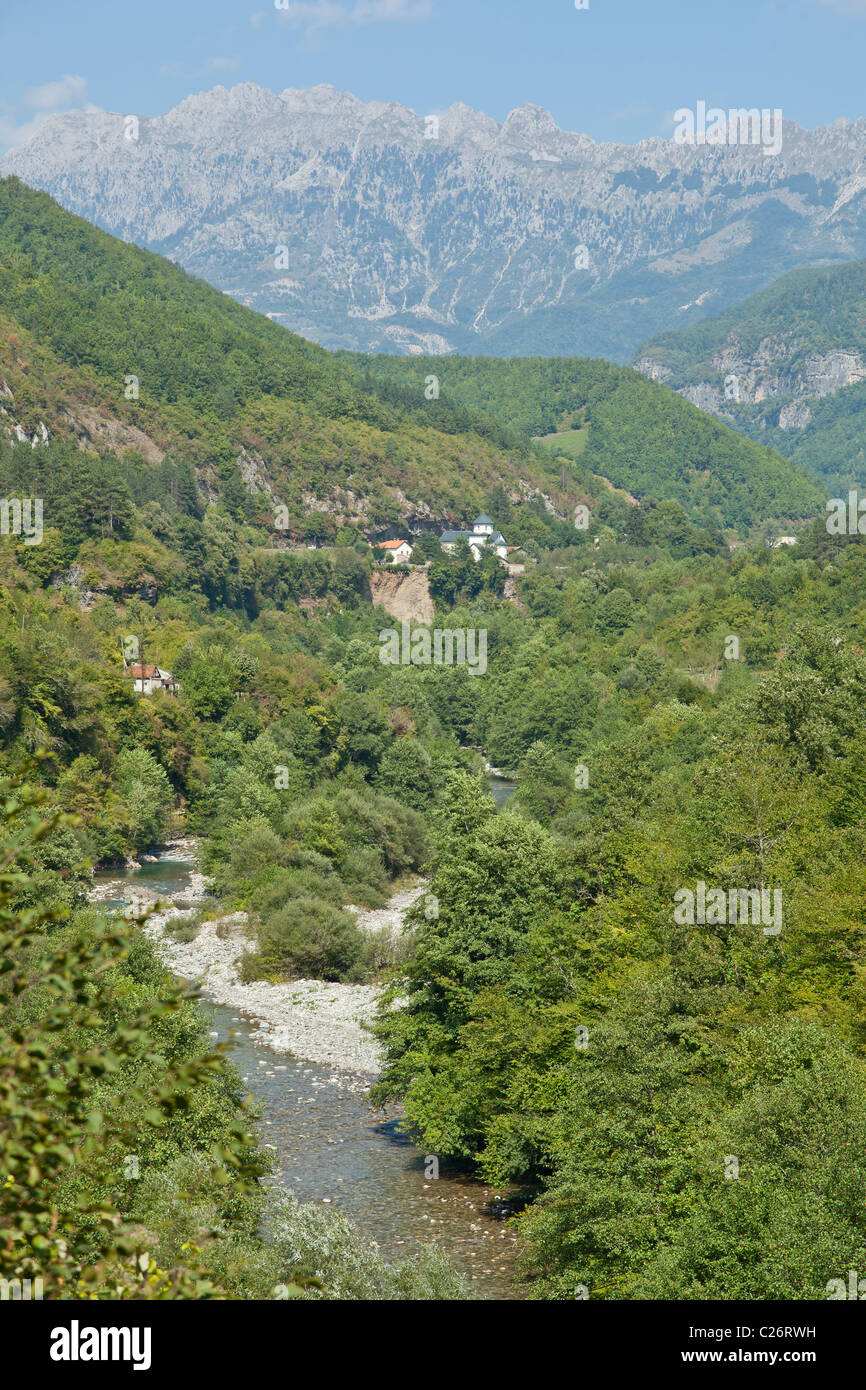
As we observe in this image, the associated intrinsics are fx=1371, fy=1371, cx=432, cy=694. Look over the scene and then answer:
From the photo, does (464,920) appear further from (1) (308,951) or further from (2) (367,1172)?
(1) (308,951)

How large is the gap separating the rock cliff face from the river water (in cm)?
13745


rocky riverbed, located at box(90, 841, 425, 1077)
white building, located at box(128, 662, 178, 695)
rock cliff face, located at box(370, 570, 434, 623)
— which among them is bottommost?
rocky riverbed, located at box(90, 841, 425, 1077)

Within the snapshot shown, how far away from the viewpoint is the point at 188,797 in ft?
316

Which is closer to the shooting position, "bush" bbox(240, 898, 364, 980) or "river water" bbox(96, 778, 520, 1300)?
"river water" bbox(96, 778, 520, 1300)

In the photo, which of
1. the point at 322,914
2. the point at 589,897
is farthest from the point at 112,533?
the point at 589,897

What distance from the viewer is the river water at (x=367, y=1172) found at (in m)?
35.3

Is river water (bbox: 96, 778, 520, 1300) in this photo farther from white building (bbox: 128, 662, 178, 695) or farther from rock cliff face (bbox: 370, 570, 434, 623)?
rock cliff face (bbox: 370, 570, 434, 623)

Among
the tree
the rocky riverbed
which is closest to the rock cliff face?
the tree

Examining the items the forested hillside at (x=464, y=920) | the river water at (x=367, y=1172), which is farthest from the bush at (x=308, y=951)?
the river water at (x=367, y=1172)

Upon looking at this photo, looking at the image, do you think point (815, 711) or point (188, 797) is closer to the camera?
point (815, 711)

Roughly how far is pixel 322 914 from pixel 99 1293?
53976 millimetres

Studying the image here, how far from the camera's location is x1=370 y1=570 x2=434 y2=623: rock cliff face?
188625mm

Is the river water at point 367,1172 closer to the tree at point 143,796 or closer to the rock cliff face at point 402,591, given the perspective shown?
the tree at point 143,796
